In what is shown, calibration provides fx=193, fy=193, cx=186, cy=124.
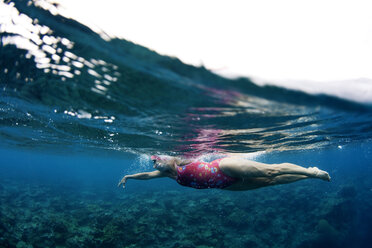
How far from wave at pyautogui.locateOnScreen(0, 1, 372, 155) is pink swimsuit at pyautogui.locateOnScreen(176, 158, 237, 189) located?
3123 millimetres

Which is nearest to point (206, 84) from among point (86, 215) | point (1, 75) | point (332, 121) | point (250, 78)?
→ point (250, 78)

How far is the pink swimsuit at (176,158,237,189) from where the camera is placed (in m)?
5.06

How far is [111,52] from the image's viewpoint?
5.89 metres

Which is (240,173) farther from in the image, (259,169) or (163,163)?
(163,163)

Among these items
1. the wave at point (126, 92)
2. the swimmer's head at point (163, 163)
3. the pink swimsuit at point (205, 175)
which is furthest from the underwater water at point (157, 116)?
the pink swimsuit at point (205, 175)

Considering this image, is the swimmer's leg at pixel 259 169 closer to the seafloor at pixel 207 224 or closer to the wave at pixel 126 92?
the wave at pixel 126 92

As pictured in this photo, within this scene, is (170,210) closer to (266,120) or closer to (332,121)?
(266,120)

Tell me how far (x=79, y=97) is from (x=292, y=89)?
9247 mm

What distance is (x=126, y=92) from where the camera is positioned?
324 inches

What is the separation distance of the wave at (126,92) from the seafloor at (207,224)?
685 centimetres

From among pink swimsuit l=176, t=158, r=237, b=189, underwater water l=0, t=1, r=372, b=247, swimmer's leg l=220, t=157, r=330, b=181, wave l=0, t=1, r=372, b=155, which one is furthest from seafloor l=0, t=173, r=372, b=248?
swimmer's leg l=220, t=157, r=330, b=181

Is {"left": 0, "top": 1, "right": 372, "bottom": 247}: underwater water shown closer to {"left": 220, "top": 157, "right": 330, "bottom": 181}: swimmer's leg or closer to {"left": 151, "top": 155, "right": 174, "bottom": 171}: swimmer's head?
{"left": 151, "top": 155, "right": 174, "bottom": 171}: swimmer's head

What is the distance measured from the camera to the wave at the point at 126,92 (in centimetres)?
554

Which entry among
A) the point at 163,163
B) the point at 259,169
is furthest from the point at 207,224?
the point at 259,169
